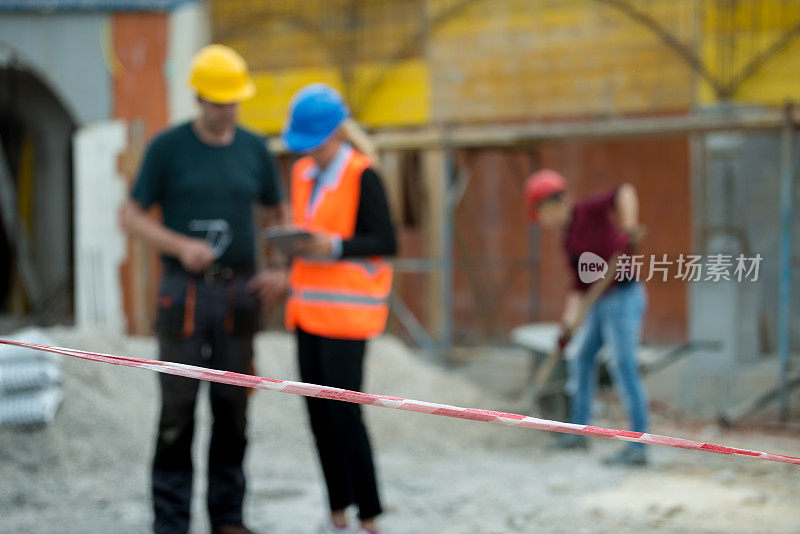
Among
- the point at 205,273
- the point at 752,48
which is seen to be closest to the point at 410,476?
the point at 205,273

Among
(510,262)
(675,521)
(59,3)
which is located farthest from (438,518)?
(59,3)

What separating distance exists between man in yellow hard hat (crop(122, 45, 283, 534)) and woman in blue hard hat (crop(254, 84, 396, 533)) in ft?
0.64

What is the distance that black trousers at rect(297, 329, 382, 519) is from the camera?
3.34m

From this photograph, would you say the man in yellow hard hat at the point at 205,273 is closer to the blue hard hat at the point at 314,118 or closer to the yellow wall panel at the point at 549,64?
the blue hard hat at the point at 314,118

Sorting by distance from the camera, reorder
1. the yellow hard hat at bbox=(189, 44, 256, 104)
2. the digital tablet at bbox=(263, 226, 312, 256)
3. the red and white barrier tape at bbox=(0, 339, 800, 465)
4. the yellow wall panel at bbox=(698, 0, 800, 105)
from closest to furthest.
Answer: the red and white barrier tape at bbox=(0, 339, 800, 465), the digital tablet at bbox=(263, 226, 312, 256), the yellow hard hat at bbox=(189, 44, 256, 104), the yellow wall panel at bbox=(698, 0, 800, 105)

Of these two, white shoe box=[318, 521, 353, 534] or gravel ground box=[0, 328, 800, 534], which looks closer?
white shoe box=[318, 521, 353, 534]

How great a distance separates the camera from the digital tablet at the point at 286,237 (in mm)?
3281

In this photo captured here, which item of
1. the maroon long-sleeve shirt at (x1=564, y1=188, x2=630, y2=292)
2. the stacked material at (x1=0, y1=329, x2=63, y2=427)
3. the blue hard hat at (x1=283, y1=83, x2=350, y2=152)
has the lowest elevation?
the stacked material at (x1=0, y1=329, x2=63, y2=427)

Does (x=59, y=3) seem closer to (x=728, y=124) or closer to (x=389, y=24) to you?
(x=389, y=24)

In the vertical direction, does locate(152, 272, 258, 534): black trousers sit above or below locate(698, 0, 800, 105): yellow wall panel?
below

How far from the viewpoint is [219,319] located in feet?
11.2

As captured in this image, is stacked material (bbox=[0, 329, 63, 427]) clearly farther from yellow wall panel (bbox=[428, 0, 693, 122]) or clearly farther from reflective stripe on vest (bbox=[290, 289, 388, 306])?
yellow wall panel (bbox=[428, 0, 693, 122])

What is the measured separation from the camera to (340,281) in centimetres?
338

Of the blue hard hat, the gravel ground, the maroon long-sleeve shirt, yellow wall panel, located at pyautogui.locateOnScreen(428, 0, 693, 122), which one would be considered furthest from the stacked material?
yellow wall panel, located at pyautogui.locateOnScreen(428, 0, 693, 122)
